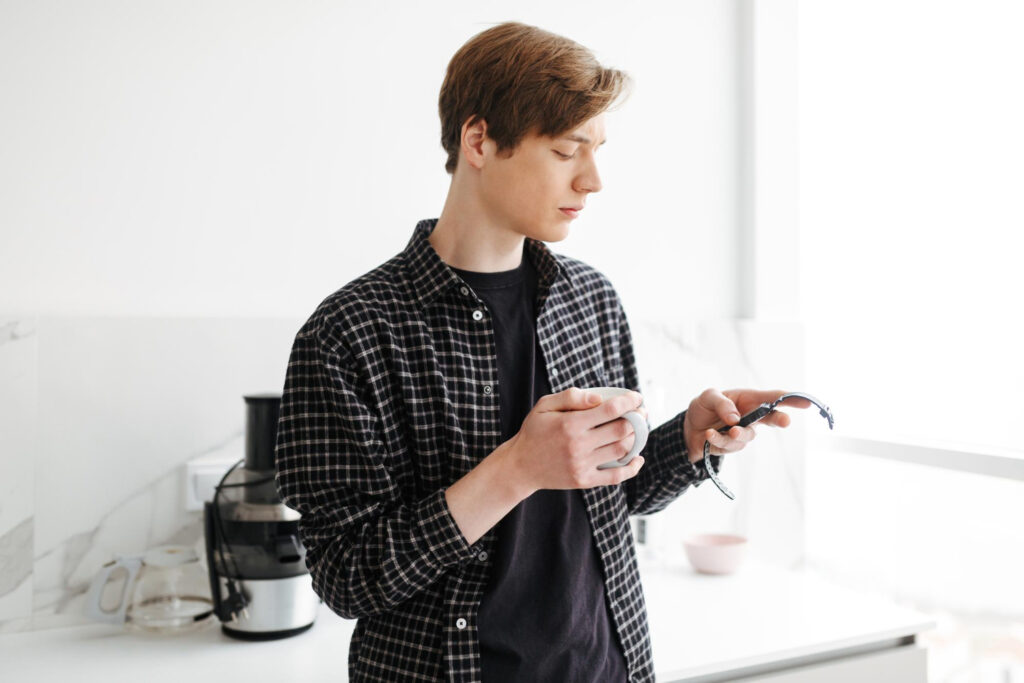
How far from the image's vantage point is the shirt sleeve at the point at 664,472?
3.55 ft

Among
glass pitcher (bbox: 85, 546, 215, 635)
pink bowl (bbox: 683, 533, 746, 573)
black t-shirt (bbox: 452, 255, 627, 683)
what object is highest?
black t-shirt (bbox: 452, 255, 627, 683)

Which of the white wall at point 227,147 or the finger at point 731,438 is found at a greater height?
the white wall at point 227,147

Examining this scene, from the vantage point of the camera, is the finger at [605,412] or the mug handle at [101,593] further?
the mug handle at [101,593]

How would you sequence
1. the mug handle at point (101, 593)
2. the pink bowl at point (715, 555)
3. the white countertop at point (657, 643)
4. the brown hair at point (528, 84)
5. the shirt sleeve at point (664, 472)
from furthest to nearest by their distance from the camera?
the pink bowl at point (715, 555) → the mug handle at point (101, 593) → the white countertop at point (657, 643) → the shirt sleeve at point (664, 472) → the brown hair at point (528, 84)

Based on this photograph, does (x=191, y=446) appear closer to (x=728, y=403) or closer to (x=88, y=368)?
(x=88, y=368)

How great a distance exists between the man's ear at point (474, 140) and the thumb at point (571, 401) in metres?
0.30

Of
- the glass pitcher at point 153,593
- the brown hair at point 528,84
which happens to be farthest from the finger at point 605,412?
the glass pitcher at point 153,593

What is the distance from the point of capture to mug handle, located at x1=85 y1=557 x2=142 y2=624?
1.32 meters

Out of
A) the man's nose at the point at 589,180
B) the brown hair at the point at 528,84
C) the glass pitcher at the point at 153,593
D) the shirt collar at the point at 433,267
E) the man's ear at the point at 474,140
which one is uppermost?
the brown hair at the point at 528,84

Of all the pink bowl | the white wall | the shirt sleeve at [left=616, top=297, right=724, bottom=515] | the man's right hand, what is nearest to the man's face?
the man's right hand

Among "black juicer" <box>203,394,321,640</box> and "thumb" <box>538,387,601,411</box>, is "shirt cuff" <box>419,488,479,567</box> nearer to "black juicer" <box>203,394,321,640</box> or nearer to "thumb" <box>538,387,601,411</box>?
"thumb" <box>538,387,601,411</box>

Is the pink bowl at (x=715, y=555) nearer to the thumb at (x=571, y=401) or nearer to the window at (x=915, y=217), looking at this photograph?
the window at (x=915, y=217)

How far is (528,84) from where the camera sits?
938mm

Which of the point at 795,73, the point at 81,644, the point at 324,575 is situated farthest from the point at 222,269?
the point at 795,73
